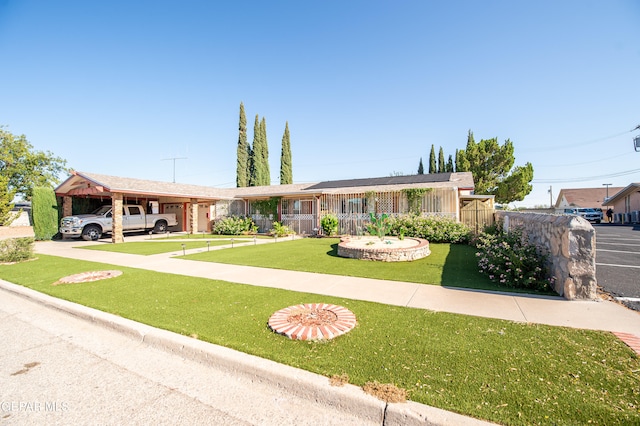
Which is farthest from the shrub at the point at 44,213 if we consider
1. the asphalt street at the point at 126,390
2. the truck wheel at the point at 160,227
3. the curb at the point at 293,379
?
the curb at the point at 293,379

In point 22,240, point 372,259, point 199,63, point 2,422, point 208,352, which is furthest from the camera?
point 199,63

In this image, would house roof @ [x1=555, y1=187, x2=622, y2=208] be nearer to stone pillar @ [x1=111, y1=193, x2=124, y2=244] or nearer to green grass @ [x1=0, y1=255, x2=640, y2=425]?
green grass @ [x1=0, y1=255, x2=640, y2=425]

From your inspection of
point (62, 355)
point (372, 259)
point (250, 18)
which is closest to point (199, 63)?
point (250, 18)

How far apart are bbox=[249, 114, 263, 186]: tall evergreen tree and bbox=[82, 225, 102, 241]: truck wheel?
69.8 ft

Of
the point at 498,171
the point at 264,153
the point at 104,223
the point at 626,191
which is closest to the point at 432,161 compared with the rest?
the point at 498,171

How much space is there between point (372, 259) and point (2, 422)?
7.57 meters

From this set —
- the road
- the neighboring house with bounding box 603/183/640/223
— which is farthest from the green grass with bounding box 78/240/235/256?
the neighboring house with bounding box 603/183/640/223

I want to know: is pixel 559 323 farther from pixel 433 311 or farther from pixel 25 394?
pixel 25 394

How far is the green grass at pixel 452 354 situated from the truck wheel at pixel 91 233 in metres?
14.0

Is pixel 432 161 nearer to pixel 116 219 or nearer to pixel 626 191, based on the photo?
pixel 626 191

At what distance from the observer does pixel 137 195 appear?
1653 cm

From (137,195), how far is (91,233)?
3285mm

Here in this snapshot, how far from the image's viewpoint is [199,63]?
1321 cm

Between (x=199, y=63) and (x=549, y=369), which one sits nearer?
(x=549, y=369)
